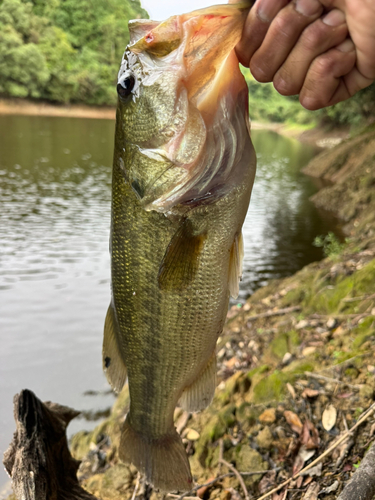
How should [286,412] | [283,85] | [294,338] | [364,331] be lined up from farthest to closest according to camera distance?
1. [294,338]
2. [364,331]
3. [286,412]
4. [283,85]

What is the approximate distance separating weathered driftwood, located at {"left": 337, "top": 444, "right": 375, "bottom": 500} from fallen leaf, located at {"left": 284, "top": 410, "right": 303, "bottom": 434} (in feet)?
3.81

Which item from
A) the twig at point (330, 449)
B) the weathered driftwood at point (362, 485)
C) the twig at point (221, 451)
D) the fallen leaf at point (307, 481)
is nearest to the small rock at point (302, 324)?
the twig at point (221, 451)

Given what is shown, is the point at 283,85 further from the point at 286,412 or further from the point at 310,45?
the point at 286,412

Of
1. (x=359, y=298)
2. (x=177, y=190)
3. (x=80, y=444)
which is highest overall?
(x=177, y=190)

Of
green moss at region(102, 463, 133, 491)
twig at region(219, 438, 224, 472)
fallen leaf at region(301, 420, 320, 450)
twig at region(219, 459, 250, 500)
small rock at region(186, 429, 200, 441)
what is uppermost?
fallen leaf at region(301, 420, 320, 450)

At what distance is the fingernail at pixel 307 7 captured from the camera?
1.70 metres

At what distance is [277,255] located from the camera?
1047cm

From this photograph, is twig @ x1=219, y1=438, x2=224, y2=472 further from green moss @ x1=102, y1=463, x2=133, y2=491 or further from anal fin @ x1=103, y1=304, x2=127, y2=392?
anal fin @ x1=103, y1=304, x2=127, y2=392

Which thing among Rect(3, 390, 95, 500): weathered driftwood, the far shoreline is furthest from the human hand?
the far shoreline

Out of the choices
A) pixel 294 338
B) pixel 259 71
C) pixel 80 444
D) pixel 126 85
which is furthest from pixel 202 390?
pixel 80 444

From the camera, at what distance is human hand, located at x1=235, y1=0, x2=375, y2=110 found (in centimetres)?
169

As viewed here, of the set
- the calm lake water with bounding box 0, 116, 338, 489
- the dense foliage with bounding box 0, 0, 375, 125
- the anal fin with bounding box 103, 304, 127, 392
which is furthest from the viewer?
the dense foliage with bounding box 0, 0, 375, 125

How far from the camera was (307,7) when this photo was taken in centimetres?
170

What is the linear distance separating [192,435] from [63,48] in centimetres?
7186
